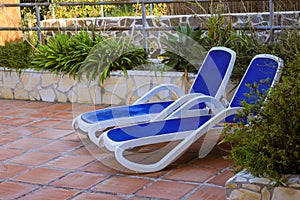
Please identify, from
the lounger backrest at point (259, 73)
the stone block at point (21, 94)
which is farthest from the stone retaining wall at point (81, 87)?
the lounger backrest at point (259, 73)

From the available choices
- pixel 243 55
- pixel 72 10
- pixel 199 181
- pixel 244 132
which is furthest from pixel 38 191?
pixel 72 10

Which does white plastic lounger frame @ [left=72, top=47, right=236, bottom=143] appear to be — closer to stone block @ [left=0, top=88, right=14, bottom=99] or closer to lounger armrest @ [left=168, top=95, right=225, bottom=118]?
lounger armrest @ [left=168, top=95, right=225, bottom=118]

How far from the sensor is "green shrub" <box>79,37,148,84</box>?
704 cm

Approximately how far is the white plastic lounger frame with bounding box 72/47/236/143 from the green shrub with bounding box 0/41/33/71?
2.82 m

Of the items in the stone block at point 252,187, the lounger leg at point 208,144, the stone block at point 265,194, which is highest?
the stone block at point 252,187

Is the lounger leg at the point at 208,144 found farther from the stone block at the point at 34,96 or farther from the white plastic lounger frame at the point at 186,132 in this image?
the stone block at the point at 34,96

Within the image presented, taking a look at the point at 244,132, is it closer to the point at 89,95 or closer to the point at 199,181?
the point at 199,181

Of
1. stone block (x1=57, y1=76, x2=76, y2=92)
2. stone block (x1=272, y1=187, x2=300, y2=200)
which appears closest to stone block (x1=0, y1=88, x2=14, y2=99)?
stone block (x1=57, y1=76, x2=76, y2=92)

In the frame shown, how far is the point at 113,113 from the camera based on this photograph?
5.21m

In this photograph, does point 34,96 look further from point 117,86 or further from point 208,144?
point 208,144

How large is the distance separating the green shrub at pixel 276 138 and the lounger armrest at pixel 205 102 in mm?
1190

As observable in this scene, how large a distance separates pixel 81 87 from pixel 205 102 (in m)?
2.94

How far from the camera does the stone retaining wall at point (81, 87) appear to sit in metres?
6.79

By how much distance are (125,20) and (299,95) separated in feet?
26.4
